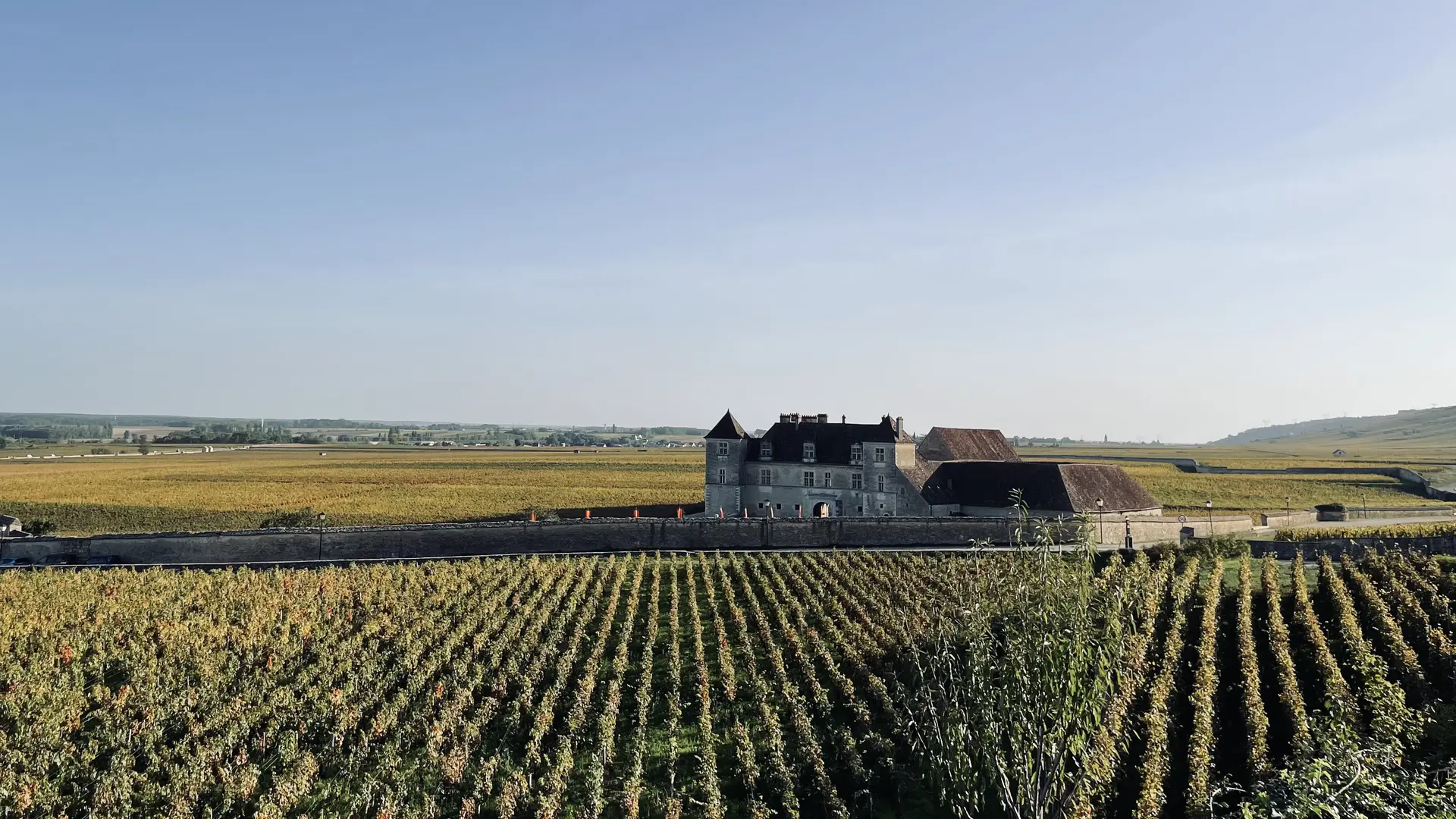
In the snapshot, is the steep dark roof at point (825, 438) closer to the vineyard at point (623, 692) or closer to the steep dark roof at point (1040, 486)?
the steep dark roof at point (1040, 486)

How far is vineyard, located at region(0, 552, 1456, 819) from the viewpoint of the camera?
1809 cm

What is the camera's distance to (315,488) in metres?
84.2

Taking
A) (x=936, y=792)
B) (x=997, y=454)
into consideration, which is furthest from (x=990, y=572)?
(x=997, y=454)

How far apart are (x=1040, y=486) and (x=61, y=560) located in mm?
50849

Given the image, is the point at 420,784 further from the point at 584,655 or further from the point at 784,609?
the point at 784,609

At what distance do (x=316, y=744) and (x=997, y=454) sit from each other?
163ft

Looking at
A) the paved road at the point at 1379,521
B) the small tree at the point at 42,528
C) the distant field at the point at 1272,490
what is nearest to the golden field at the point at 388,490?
the distant field at the point at 1272,490

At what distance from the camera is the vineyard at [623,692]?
59.4 feet

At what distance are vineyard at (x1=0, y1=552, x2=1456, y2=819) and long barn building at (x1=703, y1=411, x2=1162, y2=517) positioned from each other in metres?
14.1

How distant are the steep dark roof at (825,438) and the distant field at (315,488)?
1781 cm

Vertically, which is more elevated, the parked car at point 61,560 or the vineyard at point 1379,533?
the vineyard at point 1379,533

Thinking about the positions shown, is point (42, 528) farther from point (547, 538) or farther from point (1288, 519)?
point (1288, 519)

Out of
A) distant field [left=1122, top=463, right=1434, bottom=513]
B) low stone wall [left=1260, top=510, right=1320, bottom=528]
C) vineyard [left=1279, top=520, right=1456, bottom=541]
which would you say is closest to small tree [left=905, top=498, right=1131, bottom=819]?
→ vineyard [left=1279, top=520, right=1456, bottom=541]

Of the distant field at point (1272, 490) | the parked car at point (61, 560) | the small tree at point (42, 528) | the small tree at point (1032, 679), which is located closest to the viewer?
the small tree at point (1032, 679)
